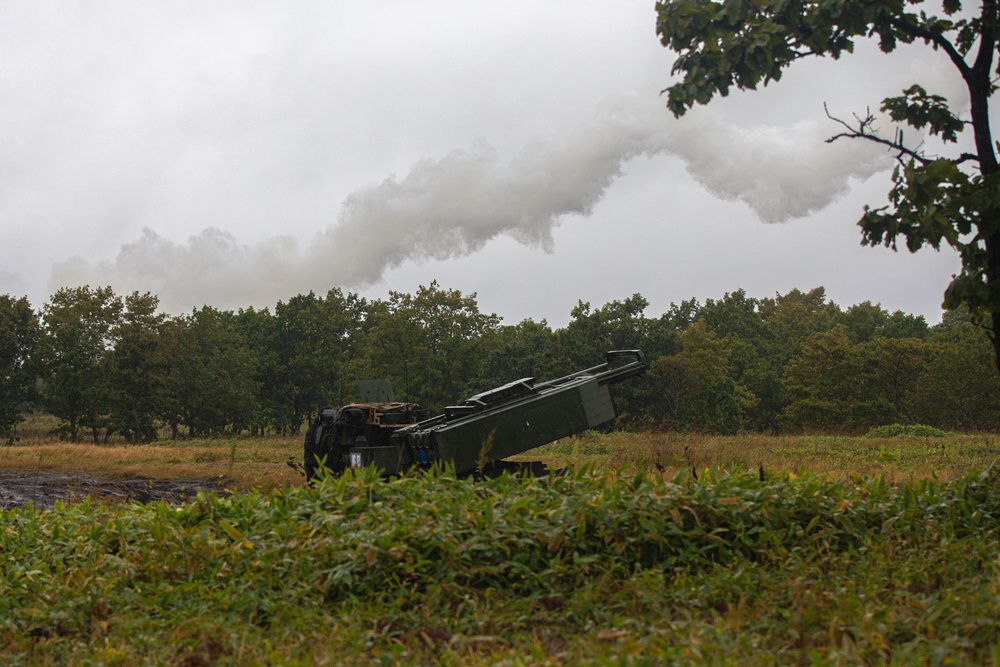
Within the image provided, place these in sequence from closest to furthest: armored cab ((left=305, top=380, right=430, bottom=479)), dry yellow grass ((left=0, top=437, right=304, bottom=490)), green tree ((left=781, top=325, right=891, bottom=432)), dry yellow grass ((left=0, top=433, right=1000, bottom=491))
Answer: armored cab ((left=305, top=380, right=430, bottom=479)) < dry yellow grass ((left=0, top=433, right=1000, bottom=491)) < dry yellow grass ((left=0, top=437, right=304, bottom=490)) < green tree ((left=781, top=325, right=891, bottom=432))

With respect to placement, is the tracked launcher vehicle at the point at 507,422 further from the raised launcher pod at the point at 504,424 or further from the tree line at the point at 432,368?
the tree line at the point at 432,368

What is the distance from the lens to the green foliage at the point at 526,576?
4773 mm

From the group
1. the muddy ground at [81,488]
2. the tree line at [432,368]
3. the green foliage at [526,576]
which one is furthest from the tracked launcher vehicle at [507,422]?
the tree line at [432,368]

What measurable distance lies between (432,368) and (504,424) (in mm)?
41979

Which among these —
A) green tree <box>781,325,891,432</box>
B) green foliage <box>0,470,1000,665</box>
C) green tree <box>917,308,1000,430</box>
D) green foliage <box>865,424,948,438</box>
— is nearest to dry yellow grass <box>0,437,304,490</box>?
green foliage <box>0,470,1000,665</box>

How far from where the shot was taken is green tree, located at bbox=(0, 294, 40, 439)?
57219mm

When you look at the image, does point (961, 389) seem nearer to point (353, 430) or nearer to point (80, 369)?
point (353, 430)

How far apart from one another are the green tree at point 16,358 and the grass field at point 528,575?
56.8 m

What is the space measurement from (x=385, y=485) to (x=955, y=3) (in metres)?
6.90

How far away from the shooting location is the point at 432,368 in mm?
51719

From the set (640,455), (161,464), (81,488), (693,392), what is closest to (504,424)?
(640,455)

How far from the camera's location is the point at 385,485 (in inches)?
273

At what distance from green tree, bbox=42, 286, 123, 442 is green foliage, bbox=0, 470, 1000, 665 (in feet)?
175

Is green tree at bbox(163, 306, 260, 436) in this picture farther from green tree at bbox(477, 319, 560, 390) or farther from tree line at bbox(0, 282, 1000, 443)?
green tree at bbox(477, 319, 560, 390)
